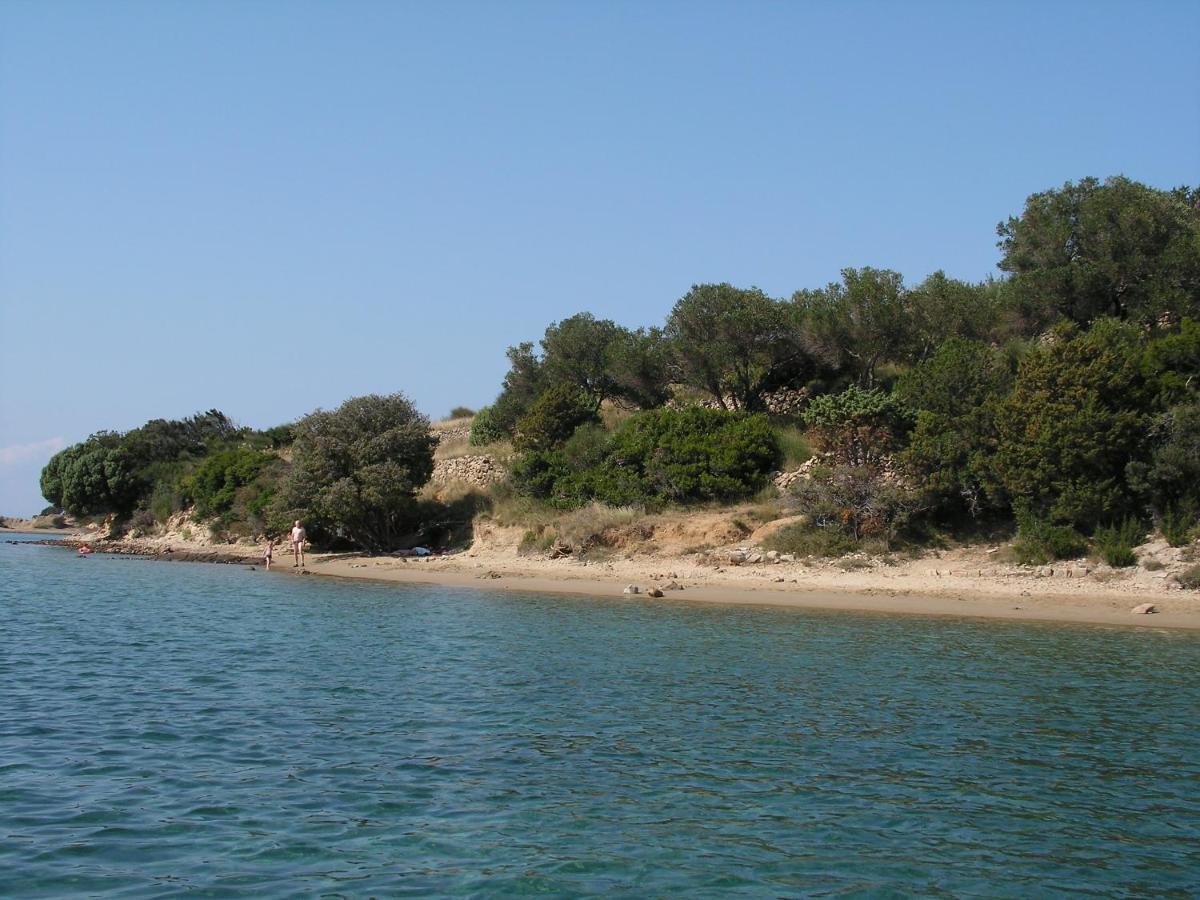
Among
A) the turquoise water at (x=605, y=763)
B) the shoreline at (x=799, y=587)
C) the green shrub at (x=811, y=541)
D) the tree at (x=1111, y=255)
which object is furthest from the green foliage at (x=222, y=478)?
the tree at (x=1111, y=255)

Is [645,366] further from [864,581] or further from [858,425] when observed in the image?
[864,581]

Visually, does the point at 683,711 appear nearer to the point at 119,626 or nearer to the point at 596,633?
the point at 596,633

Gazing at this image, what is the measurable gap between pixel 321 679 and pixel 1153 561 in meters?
21.7

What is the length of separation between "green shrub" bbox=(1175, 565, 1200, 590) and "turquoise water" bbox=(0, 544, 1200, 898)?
423 centimetres

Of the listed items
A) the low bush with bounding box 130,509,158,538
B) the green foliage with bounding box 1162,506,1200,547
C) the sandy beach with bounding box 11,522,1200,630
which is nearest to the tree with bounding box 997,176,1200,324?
the green foliage with bounding box 1162,506,1200,547

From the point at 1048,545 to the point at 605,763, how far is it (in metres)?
21.1

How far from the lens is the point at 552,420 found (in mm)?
47438

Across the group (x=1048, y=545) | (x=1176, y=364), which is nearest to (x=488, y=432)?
(x=1048, y=545)

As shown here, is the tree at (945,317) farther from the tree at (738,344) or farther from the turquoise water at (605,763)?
the turquoise water at (605,763)

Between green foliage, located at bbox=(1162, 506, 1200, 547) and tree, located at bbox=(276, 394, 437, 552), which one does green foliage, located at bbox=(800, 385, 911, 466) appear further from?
tree, located at bbox=(276, 394, 437, 552)

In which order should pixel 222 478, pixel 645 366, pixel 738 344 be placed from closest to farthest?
1. pixel 738 344
2. pixel 645 366
3. pixel 222 478

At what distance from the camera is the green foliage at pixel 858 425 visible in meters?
35.8

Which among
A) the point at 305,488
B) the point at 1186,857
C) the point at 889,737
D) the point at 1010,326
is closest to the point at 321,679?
the point at 889,737

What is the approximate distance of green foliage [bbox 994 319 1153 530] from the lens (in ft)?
94.5
